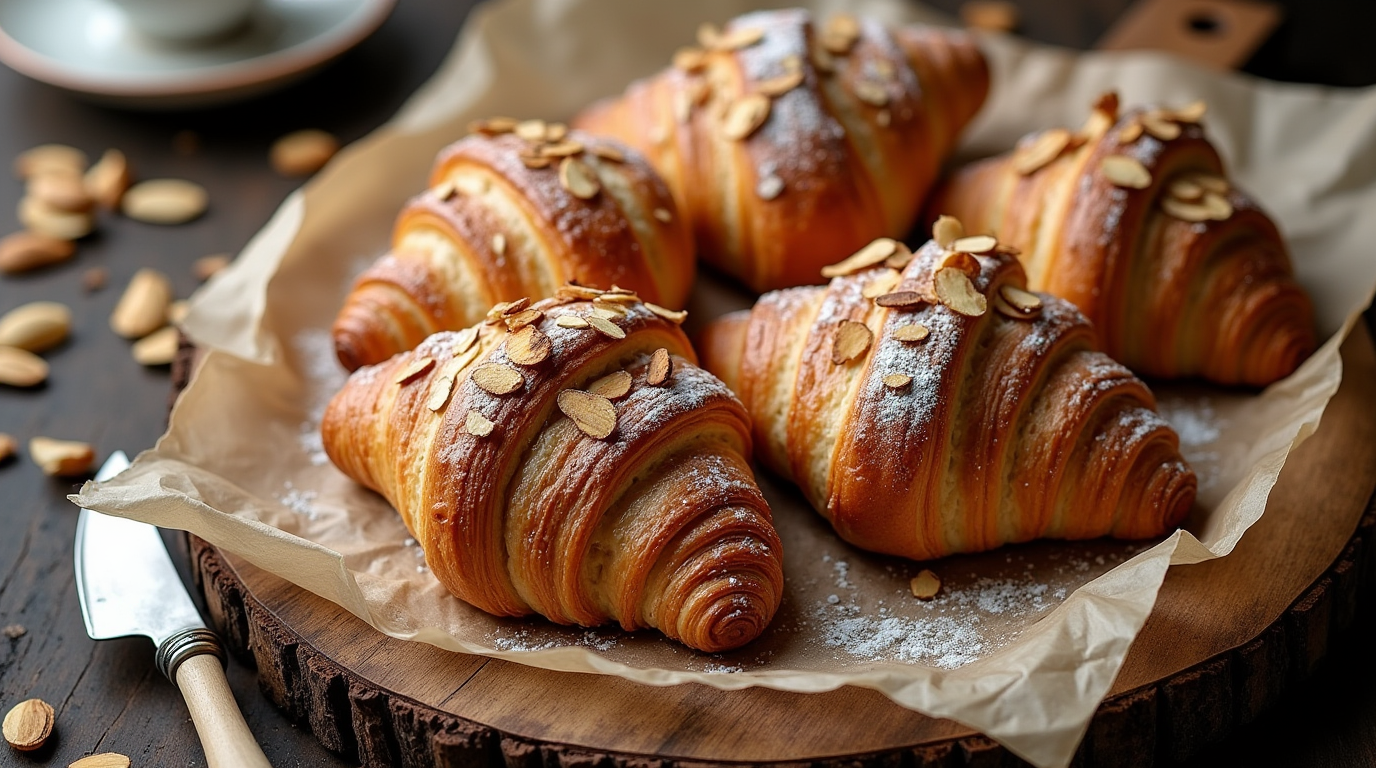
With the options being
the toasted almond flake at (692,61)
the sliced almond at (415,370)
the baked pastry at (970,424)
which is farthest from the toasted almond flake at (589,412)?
the toasted almond flake at (692,61)

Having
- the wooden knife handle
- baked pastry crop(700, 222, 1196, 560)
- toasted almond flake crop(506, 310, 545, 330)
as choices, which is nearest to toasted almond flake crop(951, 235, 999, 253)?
baked pastry crop(700, 222, 1196, 560)

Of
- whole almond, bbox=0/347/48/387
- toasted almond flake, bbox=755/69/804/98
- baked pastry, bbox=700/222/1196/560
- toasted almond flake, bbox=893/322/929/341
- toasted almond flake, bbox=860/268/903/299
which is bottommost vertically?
whole almond, bbox=0/347/48/387

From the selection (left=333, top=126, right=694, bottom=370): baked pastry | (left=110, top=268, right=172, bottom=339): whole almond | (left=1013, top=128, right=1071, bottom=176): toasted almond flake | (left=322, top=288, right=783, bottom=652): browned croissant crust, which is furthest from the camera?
(left=110, top=268, right=172, bottom=339): whole almond

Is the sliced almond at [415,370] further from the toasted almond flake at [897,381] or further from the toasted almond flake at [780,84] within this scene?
the toasted almond flake at [780,84]

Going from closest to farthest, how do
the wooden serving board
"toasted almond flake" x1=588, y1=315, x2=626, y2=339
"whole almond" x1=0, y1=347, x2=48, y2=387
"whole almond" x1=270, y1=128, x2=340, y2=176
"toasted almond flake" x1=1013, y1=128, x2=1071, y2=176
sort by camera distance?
1. the wooden serving board
2. "toasted almond flake" x1=588, y1=315, x2=626, y2=339
3. "toasted almond flake" x1=1013, y1=128, x2=1071, y2=176
4. "whole almond" x1=0, y1=347, x2=48, y2=387
5. "whole almond" x1=270, y1=128, x2=340, y2=176

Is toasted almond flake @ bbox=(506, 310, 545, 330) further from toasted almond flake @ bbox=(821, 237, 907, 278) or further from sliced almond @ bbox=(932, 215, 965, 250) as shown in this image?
sliced almond @ bbox=(932, 215, 965, 250)

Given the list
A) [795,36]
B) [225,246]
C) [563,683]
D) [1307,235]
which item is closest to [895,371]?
[563,683]

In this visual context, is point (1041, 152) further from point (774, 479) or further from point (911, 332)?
point (774, 479)

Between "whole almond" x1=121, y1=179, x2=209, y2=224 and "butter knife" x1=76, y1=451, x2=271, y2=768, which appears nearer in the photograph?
"butter knife" x1=76, y1=451, x2=271, y2=768

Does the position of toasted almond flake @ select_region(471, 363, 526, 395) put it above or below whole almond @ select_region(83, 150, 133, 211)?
above
